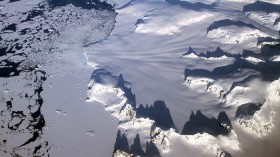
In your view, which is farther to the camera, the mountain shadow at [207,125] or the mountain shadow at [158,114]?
the mountain shadow at [158,114]

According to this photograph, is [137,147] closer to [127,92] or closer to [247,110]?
[127,92]

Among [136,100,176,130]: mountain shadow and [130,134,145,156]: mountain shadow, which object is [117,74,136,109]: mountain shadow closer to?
[136,100,176,130]: mountain shadow

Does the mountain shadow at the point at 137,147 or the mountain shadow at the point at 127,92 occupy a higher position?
the mountain shadow at the point at 127,92

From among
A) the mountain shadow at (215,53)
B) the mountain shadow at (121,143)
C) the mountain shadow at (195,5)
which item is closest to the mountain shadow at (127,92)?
the mountain shadow at (121,143)

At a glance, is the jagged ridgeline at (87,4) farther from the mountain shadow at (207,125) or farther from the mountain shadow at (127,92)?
the mountain shadow at (207,125)

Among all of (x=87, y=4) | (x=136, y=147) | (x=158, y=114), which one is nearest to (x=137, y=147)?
(x=136, y=147)
